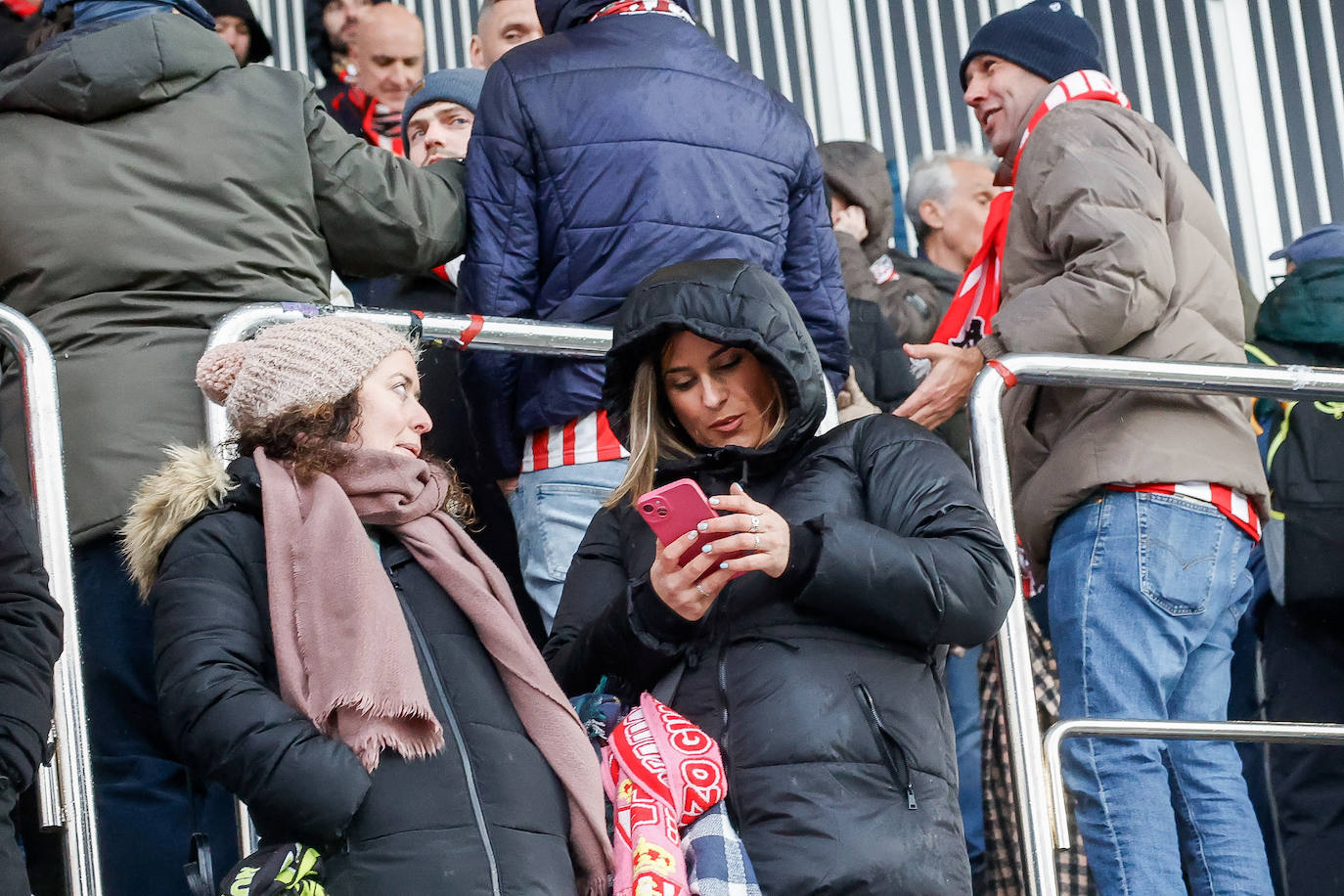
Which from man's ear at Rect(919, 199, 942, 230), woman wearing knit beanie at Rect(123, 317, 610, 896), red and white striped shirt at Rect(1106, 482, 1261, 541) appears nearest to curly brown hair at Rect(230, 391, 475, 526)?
woman wearing knit beanie at Rect(123, 317, 610, 896)

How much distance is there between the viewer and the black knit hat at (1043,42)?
4812 mm

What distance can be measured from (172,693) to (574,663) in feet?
2.45

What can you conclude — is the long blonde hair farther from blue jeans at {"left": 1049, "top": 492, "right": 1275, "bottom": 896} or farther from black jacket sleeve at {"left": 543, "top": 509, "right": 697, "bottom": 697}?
blue jeans at {"left": 1049, "top": 492, "right": 1275, "bottom": 896}

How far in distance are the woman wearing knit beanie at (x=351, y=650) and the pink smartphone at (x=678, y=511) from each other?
308 mm

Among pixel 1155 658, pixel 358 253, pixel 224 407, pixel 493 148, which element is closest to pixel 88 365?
pixel 224 407

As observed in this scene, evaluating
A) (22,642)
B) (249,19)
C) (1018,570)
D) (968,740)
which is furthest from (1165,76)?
(22,642)

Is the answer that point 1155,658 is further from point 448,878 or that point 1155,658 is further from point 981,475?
point 448,878

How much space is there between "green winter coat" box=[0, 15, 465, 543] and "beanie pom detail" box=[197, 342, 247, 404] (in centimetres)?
19

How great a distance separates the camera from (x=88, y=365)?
3.63m

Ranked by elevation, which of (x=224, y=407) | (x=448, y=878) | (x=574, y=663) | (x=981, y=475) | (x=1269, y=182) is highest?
(x=1269, y=182)

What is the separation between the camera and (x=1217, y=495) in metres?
4.12

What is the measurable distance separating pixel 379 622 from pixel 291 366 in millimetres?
596

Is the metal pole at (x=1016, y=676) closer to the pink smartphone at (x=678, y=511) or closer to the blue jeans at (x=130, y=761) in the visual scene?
the pink smartphone at (x=678, y=511)

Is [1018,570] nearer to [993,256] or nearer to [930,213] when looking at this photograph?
[993,256]
